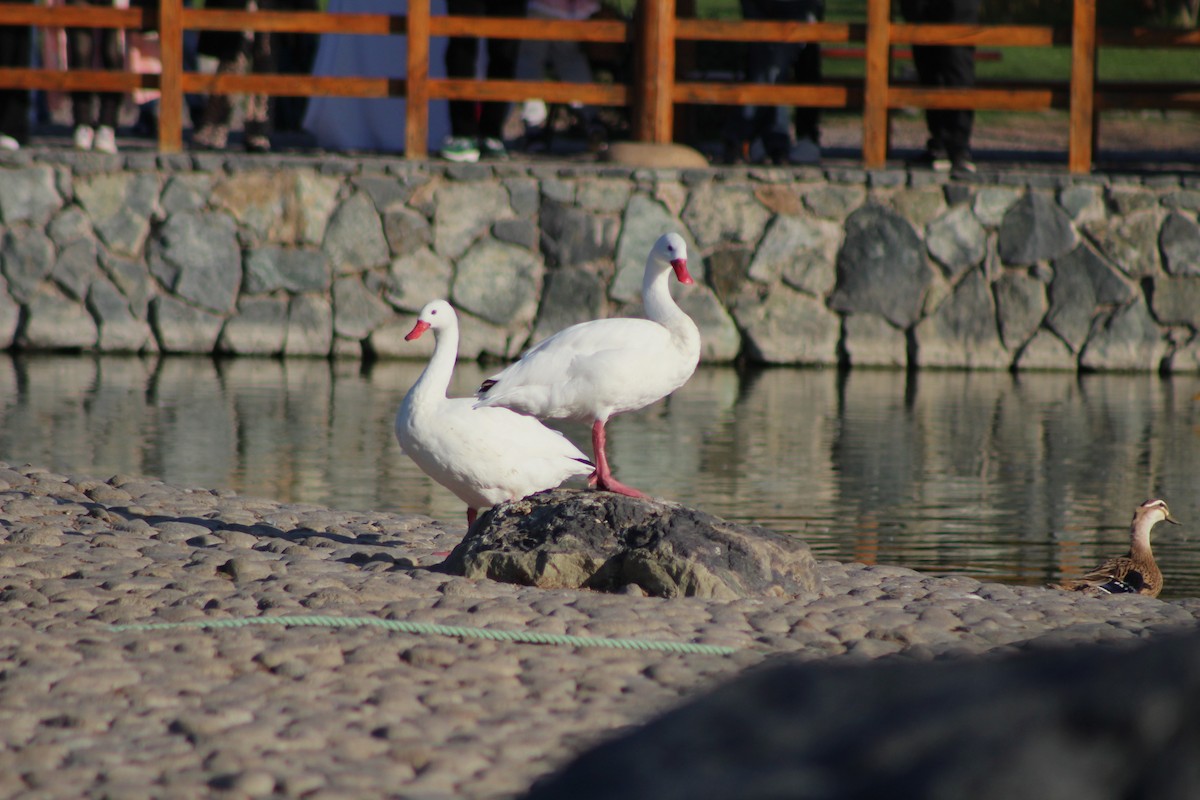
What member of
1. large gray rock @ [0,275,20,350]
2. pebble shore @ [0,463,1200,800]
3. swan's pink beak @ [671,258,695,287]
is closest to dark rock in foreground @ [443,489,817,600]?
pebble shore @ [0,463,1200,800]

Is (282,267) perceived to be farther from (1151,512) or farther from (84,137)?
(1151,512)

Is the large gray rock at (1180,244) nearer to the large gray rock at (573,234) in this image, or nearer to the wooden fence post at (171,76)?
the large gray rock at (573,234)

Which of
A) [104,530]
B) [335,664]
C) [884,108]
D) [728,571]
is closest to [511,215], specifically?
[884,108]

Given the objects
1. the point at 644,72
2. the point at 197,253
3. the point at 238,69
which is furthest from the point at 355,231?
the point at 644,72

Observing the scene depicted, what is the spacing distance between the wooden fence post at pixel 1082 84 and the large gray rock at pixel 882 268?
4.42 ft

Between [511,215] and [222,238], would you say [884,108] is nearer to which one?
[511,215]

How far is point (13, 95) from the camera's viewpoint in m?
11.7

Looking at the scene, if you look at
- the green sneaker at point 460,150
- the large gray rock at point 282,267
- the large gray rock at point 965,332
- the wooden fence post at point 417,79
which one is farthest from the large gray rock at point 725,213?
the large gray rock at point 282,267

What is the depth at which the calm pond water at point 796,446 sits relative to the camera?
6520mm

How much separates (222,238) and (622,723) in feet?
27.7

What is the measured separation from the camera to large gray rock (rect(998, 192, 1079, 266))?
11.2m

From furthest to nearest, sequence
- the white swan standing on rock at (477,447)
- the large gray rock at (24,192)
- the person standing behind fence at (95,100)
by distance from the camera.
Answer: the person standing behind fence at (95,100) → the large gray rock at (24,192) → the white swan standing on rock at (477,447)

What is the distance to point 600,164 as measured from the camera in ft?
37.5

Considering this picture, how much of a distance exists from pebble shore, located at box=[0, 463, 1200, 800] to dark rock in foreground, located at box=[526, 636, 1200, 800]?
5.03ft
